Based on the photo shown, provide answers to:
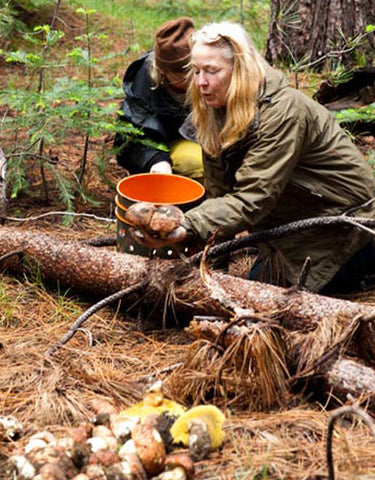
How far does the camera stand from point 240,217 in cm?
299

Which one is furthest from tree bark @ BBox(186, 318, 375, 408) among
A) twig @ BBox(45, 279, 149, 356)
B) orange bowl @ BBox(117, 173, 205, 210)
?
orange bowl @ BBox(117, 173, 205, 210)

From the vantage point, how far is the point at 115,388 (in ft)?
8.43

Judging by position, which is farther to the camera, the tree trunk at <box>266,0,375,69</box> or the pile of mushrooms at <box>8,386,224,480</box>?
the tree trunk at <box>266,0,375,69</box>

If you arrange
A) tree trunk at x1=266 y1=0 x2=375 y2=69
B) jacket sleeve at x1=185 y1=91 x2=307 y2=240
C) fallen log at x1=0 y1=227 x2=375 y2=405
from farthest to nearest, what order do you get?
1. tree trunk at x1=266 y1=0 x2=375 y2=69
2. jacket sleeve at x1=185 y1=91 x2=307 y2=240
3. fallen log at x1=0 y1=227 x2=375 y2=405

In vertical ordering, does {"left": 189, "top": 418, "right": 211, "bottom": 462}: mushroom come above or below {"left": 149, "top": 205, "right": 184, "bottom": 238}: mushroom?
below

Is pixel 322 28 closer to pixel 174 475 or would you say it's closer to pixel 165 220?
pixel 165 220

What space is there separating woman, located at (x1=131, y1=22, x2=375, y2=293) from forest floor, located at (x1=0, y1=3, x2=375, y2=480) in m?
0.35

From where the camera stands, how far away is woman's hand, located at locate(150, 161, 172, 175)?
3971 mm

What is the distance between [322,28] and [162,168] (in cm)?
242

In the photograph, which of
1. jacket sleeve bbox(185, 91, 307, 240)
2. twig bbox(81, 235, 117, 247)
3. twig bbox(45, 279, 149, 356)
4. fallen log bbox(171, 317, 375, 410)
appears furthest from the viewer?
twig bbox(81, 235, 117, 247)

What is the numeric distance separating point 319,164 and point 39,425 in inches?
72.4

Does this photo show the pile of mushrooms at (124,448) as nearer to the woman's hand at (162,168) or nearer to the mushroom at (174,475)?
the mushroom at (174,475)

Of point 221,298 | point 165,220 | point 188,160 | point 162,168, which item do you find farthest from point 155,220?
point 188,160

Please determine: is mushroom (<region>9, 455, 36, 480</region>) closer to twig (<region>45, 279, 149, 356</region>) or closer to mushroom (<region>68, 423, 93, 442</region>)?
mushroom (<region>68, 423, 93, 442</region>)
